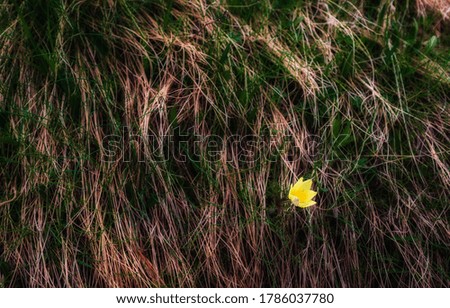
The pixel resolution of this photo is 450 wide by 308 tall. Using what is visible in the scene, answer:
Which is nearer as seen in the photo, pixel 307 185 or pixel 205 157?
pixel 307 185

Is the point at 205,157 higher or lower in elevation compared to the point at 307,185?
lower

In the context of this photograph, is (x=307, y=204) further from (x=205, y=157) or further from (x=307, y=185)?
(x=205, y=157)

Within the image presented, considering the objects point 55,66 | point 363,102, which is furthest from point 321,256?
point 55,66

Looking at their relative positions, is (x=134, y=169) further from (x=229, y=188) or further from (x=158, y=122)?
(x=229, y=188)

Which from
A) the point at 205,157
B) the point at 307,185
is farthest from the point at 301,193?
the point at 205,157

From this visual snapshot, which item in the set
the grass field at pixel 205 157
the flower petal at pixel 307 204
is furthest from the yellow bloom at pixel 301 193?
the grass field at pixel 205 157

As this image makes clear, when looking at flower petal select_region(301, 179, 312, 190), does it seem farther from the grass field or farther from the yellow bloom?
the grass field
